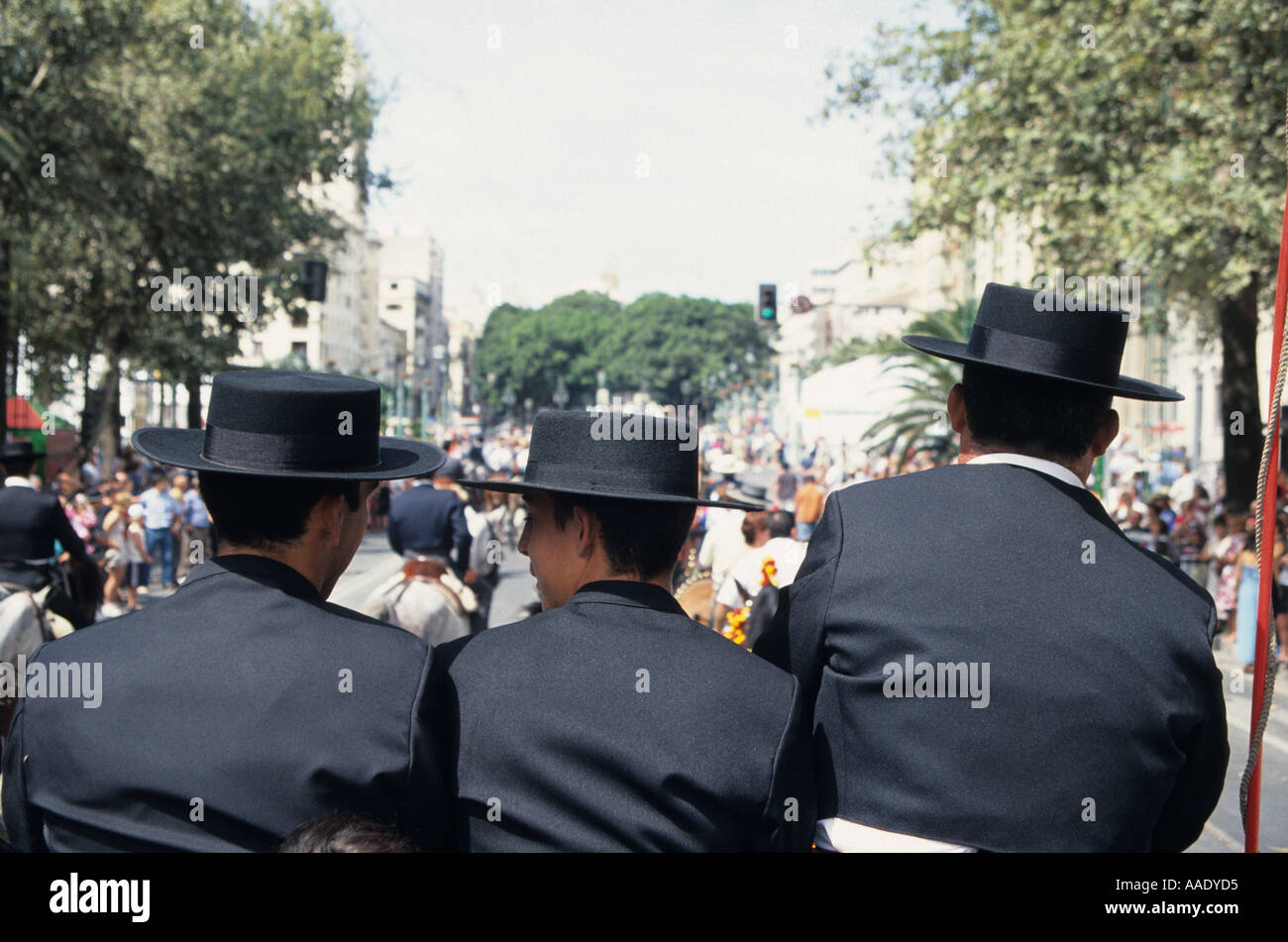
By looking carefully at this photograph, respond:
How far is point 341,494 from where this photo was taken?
2656 mm

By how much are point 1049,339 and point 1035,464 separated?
0.77 feet

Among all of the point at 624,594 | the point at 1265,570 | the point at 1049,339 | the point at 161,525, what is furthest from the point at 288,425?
the point at 161,525

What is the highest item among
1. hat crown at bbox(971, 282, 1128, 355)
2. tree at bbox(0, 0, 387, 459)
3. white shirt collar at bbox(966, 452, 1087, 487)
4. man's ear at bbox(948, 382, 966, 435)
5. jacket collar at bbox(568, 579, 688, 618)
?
tree at bbox(0, 0, 387, 459)

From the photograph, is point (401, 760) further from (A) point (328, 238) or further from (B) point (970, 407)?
(A) point (328, 238)

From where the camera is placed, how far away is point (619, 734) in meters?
2.43

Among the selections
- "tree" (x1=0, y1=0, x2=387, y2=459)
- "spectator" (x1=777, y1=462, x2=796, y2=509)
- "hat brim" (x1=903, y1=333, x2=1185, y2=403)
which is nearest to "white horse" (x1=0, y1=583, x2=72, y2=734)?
"hat brim" (x1=903, y1=333, x2=1185, y2=403)

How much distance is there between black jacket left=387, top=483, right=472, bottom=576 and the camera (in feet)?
30.8

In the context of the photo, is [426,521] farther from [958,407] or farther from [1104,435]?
[1104,435]

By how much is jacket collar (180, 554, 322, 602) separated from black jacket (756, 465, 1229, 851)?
879 mm

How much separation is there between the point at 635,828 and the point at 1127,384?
1.36 metres

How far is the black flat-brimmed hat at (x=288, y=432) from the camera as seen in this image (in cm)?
260

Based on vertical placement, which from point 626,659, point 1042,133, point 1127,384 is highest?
point 1042,133

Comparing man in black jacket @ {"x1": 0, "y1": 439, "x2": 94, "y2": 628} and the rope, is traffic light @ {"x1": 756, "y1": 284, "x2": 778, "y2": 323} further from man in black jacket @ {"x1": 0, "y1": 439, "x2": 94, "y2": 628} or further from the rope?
the rope
